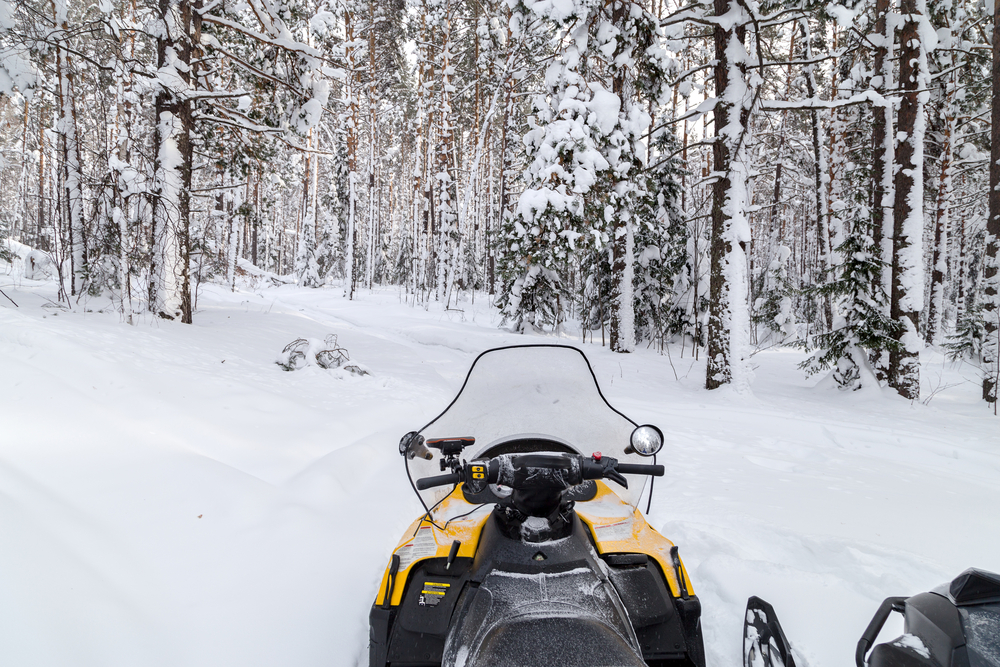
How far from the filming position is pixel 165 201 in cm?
733

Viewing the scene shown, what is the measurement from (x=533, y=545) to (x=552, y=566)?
0.10 meters

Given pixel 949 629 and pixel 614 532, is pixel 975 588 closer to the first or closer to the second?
pixel 949 629

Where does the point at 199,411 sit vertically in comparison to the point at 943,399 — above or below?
above

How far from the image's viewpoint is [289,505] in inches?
118

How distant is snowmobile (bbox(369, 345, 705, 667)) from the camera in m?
1.38

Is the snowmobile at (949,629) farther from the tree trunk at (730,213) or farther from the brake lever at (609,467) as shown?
the tree trunk at (730,213)

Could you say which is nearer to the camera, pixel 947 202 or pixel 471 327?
pixel 471 327

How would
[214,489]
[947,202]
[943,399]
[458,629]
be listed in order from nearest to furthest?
1. [458,629]
2. [214,489]
3. [943,399]
4. [947,202]

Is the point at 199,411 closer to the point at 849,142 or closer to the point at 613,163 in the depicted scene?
the point at 613,163

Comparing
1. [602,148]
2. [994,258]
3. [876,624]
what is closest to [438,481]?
[876,624]

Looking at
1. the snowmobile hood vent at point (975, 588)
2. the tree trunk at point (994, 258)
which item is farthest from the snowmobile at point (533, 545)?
the tree trunk at point (994, 258)

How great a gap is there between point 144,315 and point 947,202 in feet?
65.5

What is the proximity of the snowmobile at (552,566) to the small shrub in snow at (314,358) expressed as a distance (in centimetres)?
458

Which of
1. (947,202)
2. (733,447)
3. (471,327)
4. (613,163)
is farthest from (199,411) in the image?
(947,202)
